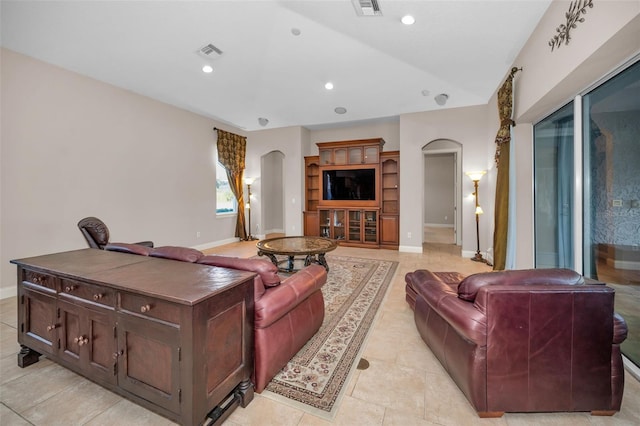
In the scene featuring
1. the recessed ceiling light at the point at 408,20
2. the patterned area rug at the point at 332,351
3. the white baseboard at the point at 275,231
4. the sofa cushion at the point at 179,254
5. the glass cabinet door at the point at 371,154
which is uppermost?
the recessed ceiling light at the point at 408,20

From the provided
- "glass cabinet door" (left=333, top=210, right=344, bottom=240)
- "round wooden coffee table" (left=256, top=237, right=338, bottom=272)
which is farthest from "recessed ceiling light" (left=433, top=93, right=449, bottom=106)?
"round wooden coffee table" (left=256, top=237, right=338, bottom=272)

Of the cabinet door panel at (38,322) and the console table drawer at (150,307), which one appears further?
the cabinet door panel at (38,322)

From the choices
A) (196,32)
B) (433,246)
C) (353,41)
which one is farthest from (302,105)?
(433,246)

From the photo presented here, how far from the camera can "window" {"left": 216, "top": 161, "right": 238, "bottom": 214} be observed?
6699mm

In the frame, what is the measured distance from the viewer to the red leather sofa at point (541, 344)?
136cm

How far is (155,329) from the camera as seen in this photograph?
4.23 feet

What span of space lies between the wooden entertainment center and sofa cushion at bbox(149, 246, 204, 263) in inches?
186

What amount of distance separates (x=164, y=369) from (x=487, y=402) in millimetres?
1730

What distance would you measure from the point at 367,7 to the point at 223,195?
5.33 metres

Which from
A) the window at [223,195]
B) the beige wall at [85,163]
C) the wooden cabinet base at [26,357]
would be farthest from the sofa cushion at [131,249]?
the window at [223,195]

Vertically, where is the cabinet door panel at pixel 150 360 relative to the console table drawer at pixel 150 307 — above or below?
below

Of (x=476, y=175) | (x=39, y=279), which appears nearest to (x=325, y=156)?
(x=476, y=175)

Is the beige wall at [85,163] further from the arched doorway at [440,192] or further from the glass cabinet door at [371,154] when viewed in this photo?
the arched doorway at [440,192]

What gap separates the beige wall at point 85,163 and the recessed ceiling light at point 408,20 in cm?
454
